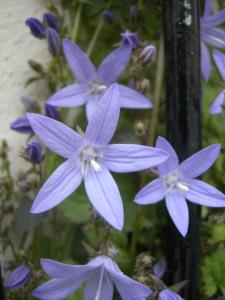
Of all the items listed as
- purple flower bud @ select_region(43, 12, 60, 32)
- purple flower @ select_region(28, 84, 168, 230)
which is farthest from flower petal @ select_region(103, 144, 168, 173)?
purple flower bud @ select_region(43, 12, 60, 32)

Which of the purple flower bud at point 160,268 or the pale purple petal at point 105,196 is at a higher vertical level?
the pale purple petal at point 105,196

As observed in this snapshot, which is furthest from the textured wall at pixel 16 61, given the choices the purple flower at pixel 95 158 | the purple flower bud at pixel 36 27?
the purple flower at pixel 95 158

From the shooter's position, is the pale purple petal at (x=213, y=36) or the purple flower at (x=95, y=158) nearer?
the purple flower at (x=95, y=158)

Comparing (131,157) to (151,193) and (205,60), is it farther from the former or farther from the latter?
(205,60)

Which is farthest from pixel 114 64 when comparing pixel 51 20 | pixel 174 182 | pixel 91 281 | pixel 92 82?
pixel 91 281

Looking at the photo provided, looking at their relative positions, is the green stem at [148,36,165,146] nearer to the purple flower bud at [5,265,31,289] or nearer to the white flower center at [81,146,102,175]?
the white flower center at [81,146,102,175]

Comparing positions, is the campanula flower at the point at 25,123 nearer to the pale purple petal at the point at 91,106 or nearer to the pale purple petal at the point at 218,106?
the pale purple petal at the point at 91,106

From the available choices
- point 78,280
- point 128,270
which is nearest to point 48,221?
point 128,270

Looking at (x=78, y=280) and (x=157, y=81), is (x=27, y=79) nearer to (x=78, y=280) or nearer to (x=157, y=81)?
(x=157, y=81)
